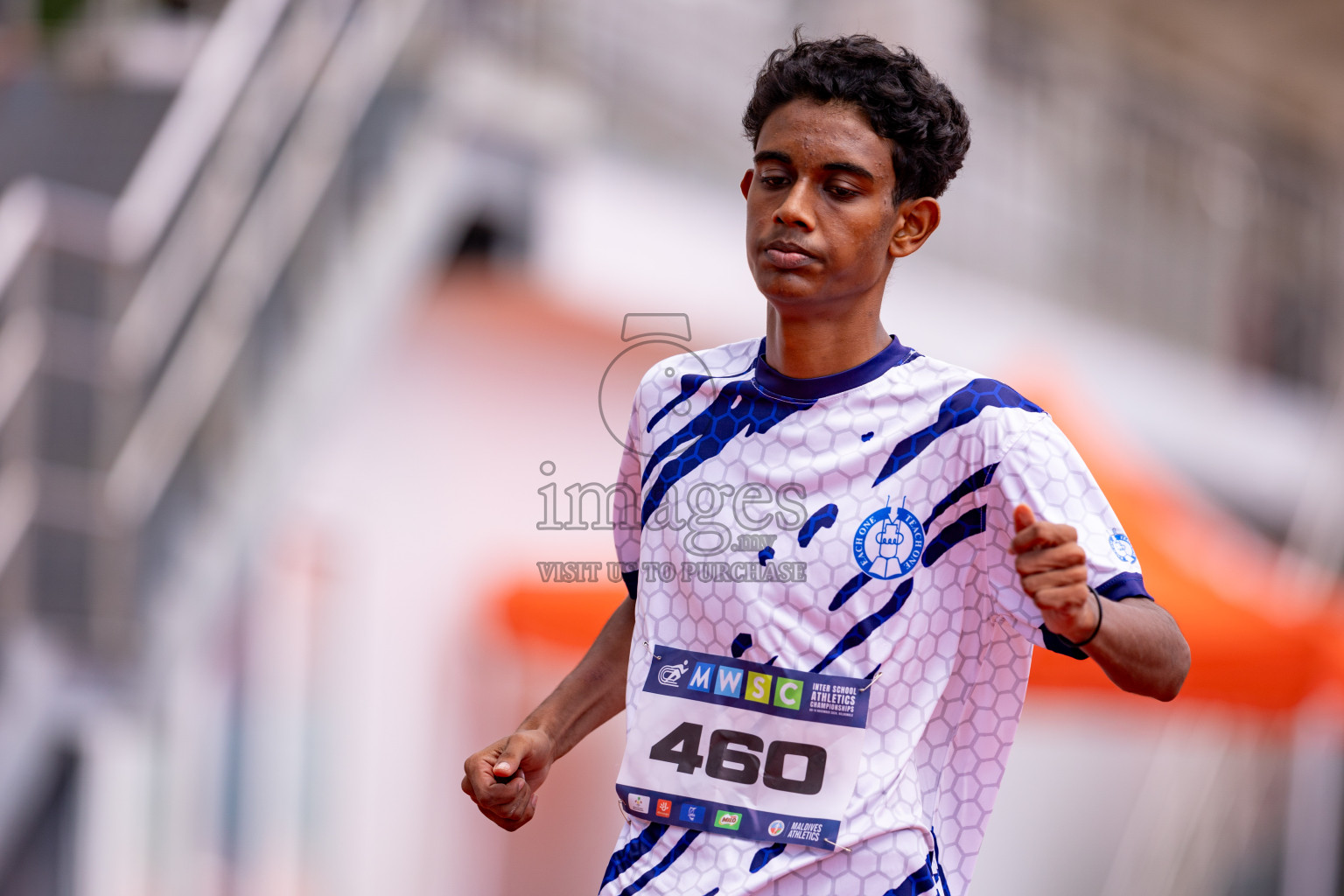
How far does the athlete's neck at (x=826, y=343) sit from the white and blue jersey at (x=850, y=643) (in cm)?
2

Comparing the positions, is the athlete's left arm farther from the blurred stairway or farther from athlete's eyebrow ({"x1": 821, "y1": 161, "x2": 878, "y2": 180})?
the blurred stairway

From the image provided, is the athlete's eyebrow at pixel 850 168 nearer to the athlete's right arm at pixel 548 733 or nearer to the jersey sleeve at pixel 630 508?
the jersey sleeve at pixel 630 508

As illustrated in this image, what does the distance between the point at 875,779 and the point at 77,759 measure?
165 inches

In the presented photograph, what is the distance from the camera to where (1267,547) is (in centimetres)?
976

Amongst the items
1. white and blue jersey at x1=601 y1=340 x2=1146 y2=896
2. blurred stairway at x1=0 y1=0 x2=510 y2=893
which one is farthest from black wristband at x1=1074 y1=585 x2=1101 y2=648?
blurred stairway at x1=0 y1=0 x2=510 y2=893

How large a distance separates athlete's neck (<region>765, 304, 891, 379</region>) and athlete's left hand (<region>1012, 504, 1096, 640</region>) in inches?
15.8

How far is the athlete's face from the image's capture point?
1.67 meters

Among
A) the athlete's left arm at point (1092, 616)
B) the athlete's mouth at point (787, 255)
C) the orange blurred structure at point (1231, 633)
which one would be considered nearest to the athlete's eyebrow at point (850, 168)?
the athlete's mouth at point (787, 255)

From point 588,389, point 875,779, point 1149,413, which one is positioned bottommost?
point 875,779

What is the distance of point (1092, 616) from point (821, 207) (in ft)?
1.93

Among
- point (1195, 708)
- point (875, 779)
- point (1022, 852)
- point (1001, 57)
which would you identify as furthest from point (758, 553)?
point (1001, 57)

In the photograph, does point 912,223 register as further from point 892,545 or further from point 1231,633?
point 1231,633

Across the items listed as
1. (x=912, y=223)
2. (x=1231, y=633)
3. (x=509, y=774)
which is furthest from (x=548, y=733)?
(x=1231, y=633)

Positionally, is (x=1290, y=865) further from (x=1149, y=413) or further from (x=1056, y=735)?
(x=1149, y=413)
